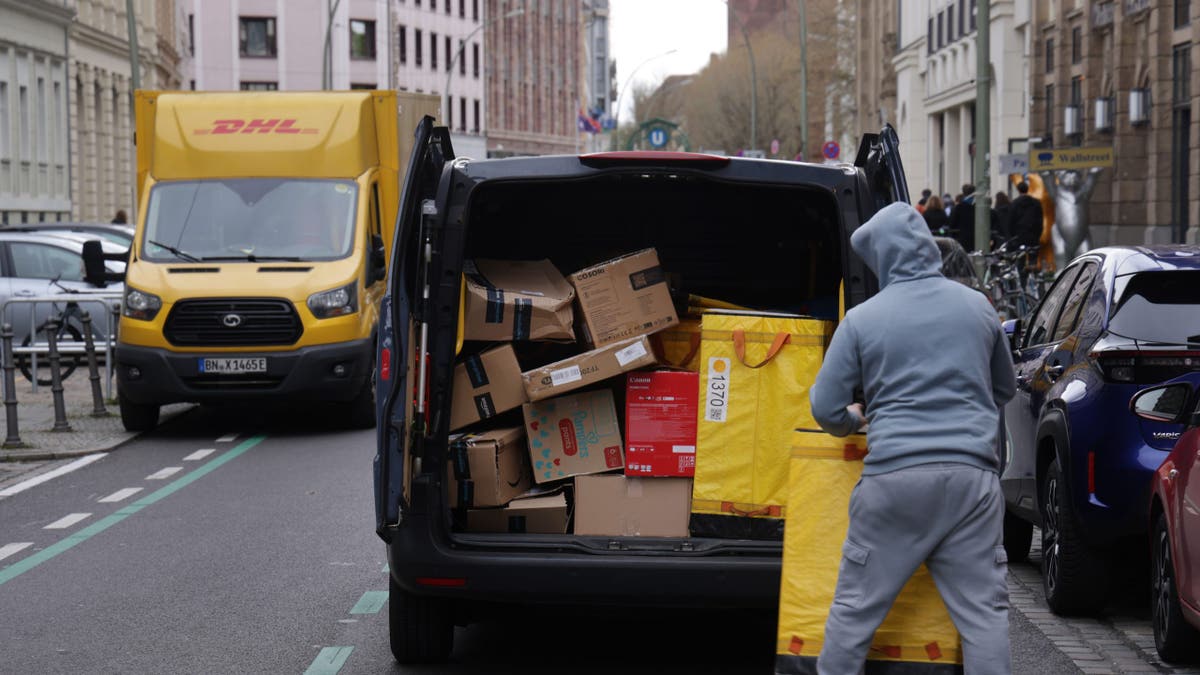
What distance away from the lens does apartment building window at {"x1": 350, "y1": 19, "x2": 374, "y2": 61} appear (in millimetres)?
99500

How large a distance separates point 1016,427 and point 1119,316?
62.6 inches

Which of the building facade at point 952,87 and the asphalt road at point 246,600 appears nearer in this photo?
the asphalt road at point 246,600

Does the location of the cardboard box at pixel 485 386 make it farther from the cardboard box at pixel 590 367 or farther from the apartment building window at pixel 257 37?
the apartment building window at pixel 257 37

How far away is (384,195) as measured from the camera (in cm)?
1714

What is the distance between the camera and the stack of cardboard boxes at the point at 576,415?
7.04 meters

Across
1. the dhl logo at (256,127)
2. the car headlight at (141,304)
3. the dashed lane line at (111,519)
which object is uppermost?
the dhl logo at (256,127)

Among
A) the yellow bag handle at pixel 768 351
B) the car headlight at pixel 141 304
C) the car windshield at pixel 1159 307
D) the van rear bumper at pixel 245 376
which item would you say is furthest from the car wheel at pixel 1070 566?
the car headlight at pixel 141 304

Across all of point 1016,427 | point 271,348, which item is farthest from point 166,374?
point 1016,427

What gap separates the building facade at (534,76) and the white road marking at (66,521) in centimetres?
10190


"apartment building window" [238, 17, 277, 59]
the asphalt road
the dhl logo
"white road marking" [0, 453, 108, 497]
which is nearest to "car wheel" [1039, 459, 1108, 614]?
the asphalt road

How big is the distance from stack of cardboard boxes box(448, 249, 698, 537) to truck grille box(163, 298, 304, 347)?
864cm

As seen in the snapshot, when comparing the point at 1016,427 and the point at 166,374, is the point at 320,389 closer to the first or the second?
the point at 166,374

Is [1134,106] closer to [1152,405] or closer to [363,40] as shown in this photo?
[1152,405]

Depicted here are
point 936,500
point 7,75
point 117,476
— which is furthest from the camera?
point 7,75
